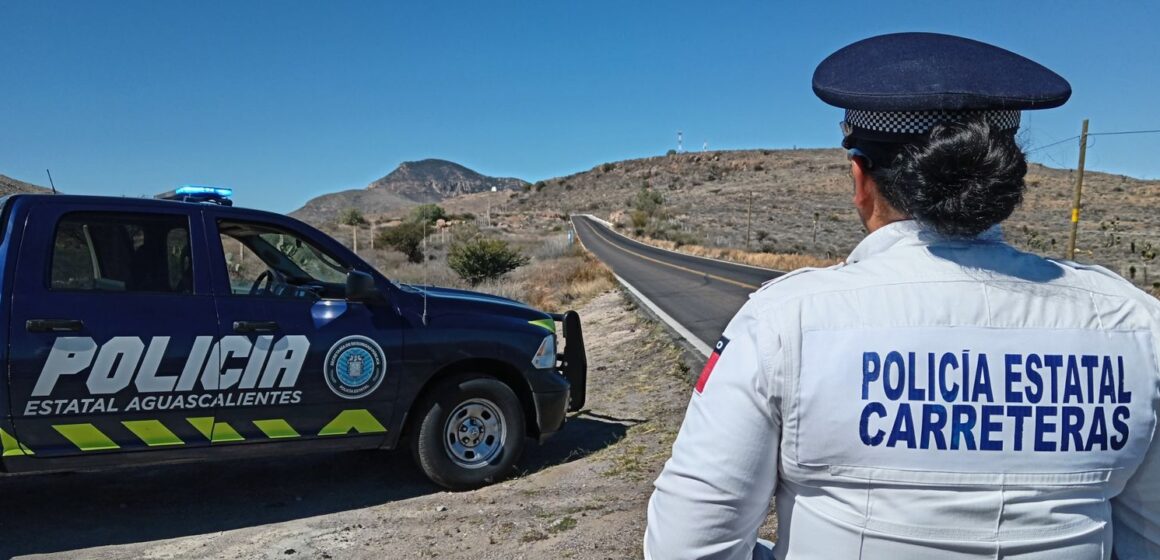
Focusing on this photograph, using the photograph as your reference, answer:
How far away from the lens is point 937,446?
136cm

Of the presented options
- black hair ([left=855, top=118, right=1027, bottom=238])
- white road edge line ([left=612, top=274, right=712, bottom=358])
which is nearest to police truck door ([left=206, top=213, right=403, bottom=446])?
black hair ([left=855, top=118, right=1027, bottom=238])

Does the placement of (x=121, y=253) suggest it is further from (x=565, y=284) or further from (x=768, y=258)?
(x=768, y=258)

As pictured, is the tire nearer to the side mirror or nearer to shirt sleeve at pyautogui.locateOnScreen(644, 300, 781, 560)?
the side mirror

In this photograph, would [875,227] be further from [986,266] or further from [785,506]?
[785,506]

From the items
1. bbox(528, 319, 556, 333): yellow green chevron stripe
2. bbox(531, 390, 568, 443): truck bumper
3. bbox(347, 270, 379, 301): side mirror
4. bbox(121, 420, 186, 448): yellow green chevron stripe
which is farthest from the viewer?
bbox(528, 319, 556, 333): yellow green chevron stripe

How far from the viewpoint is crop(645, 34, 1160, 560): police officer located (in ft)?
4.46

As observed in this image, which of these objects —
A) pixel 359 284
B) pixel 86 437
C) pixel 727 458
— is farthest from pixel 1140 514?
pixel 86 437

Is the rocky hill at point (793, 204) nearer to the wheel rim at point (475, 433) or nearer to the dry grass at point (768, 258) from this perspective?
the dry grass at point (768, 258)

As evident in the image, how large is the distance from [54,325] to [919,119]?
4761 mm

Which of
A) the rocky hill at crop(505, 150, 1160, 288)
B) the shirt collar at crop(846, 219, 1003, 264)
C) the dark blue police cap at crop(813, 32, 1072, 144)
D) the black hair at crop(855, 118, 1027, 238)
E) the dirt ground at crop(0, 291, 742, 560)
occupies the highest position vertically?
the rocky hill at crop(505, 150, 1160, 288)

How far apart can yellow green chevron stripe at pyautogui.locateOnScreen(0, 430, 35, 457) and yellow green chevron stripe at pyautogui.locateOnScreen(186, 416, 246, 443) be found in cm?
84

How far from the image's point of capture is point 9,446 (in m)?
4.61

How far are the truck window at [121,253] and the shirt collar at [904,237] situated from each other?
4.53m

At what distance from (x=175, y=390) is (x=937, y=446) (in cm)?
461
